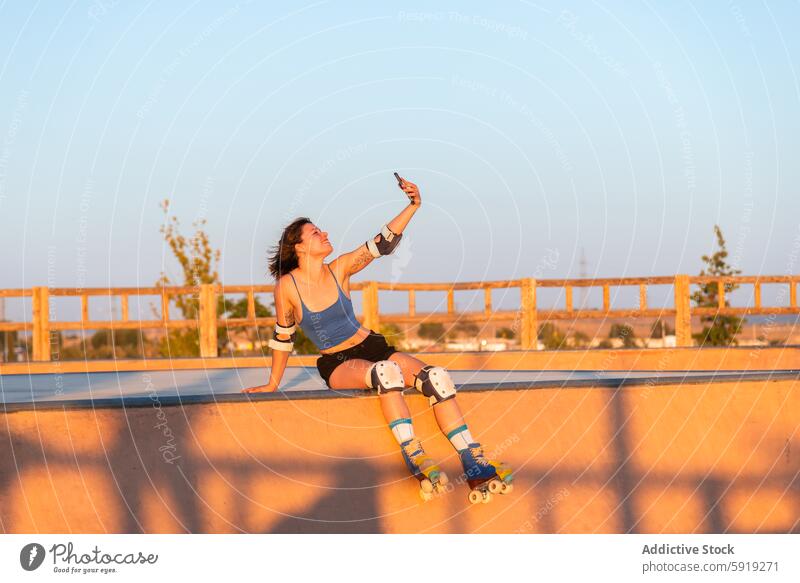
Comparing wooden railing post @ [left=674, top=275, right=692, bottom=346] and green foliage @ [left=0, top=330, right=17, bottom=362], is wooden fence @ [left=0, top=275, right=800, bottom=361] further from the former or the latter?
green foliage @ [left=0, top=330, right=17, bottom=362]

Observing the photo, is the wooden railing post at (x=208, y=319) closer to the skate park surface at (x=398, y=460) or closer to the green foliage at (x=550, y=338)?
the green foliage at (x=550, y=338)

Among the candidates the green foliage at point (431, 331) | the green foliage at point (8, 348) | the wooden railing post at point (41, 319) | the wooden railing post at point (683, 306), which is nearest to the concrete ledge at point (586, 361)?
the wooden railing post at point (41, 319)

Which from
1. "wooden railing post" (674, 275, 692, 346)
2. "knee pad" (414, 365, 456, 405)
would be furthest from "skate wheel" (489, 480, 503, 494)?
"wooden railing post" (674, 275, 692, 346)

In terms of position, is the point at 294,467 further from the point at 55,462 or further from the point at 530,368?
the point at 530,368

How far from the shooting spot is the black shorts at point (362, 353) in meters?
5.50

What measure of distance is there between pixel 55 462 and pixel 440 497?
2.01 meters

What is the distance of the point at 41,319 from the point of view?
16453mm

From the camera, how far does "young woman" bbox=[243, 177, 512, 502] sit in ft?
16.6

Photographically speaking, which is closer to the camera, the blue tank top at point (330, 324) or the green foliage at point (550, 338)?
the blue tank top at point (330, 324)

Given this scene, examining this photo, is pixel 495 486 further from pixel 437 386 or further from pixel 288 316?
pixel 288 316

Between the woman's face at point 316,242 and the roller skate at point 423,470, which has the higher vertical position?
the woman's face at point 316,242

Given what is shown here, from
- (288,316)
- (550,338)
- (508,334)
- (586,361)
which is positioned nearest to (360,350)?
(288,316)

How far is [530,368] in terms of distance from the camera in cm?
950

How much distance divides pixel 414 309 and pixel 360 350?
39.3 feet
